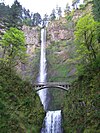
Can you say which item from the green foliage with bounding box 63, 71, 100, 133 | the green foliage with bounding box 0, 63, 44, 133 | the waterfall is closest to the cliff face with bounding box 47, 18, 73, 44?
the waterfall

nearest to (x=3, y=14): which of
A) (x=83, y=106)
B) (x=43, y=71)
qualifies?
(x=43, y=71)

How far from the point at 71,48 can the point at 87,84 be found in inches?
1303

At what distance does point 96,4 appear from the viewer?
34.7 meters

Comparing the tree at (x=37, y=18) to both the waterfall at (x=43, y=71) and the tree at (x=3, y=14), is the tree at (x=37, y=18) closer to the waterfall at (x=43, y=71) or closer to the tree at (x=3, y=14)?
the tree at (x=3, y=14)

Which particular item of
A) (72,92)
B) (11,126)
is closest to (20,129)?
(11,126)

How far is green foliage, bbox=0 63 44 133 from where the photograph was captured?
24.9 meters

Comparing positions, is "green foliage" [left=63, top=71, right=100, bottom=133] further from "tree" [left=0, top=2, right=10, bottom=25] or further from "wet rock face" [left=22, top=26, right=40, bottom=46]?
"tree" [left=0, top=2, right=10, bottom=25]

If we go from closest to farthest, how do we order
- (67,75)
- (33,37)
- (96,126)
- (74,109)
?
(96,126) < (74,109) < (67,75) < (33,37)

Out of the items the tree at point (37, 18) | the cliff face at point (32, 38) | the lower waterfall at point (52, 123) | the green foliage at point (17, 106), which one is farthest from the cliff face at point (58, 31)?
the lower waterfall at point (52, 123)

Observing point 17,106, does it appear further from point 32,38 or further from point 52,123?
point 32,38

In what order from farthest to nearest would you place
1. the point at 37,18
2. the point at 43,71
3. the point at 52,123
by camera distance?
the point at 37,18
the point at 43,71
the point at 52,123

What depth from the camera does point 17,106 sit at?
29.0m

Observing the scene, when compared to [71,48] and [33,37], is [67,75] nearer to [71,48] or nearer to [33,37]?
[71,48]

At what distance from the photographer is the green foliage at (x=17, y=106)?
2485 centimetres
